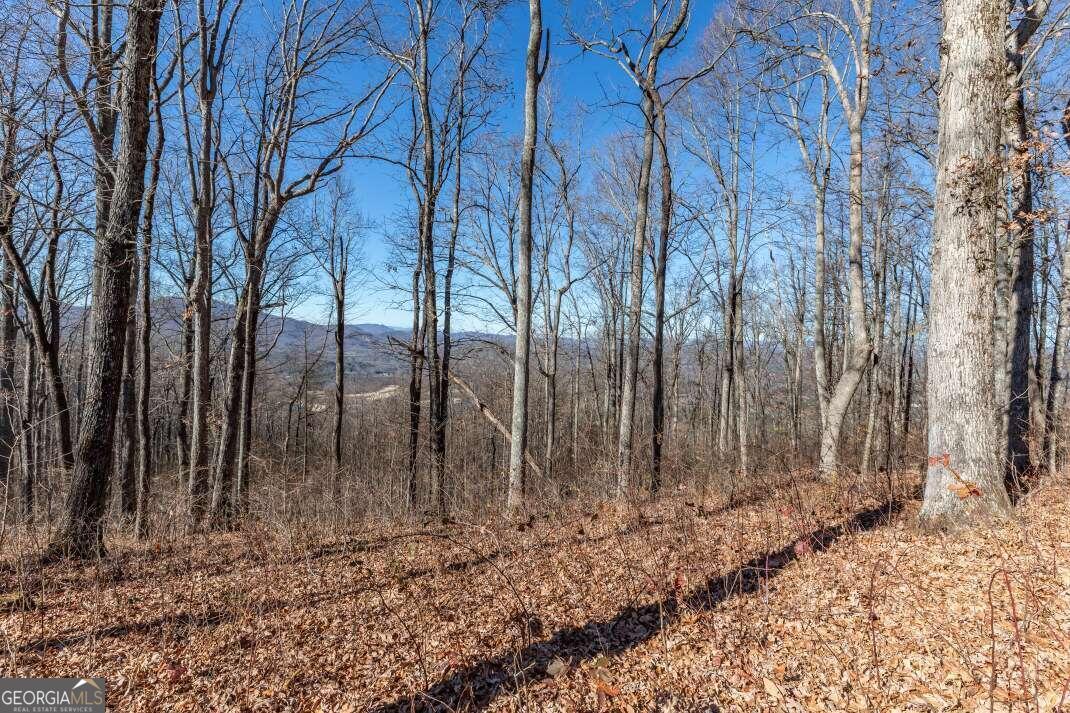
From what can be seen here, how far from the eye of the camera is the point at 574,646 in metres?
3.17

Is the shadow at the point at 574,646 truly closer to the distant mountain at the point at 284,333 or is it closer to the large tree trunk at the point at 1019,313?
the large tree trunk at the point at 1019,313

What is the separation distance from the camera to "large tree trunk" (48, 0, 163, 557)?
4.61 metres

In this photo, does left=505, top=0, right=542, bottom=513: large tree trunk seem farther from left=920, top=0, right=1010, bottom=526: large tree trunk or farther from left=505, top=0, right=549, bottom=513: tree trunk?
left=920, top=0, right=1010, bottom=526: large tree trunk

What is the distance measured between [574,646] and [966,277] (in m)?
4.38

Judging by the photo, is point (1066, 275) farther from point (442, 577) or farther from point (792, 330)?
point (792, 330)

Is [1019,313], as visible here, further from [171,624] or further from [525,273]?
[171,624]

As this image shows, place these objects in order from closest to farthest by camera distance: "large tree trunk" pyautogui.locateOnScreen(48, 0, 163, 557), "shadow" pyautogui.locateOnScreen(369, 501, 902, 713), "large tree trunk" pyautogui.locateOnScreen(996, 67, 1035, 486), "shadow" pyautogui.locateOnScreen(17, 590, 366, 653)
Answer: "shadow" pyautogui.locateOnScreen(369, 501, 902, 713) < "shadow" pyautogui.locateOnScreen(17, 590, 366, 653) < "large tree trunk" pyautogui.locateOnScreen(48, 0, 163, 557) < "large tree trunk" pyautogui.locateOnScreen(996, 67, 1035, 486)

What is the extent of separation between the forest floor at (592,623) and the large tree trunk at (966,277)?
0.42m

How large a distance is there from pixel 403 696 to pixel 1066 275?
34.8ft

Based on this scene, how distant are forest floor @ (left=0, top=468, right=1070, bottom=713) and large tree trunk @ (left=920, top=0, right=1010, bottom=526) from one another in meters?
0.42

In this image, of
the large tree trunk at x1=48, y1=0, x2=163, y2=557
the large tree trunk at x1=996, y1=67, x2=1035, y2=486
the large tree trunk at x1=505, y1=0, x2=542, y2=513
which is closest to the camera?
the large tree trunk at x1=48, y1=0, x2=163, y2=557

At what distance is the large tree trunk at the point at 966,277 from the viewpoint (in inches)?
153

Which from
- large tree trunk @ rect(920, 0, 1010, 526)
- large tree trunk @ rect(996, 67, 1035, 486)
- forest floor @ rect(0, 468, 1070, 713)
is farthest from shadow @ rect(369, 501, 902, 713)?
large tree trunk @ rect(996, 67, 1035, 486)

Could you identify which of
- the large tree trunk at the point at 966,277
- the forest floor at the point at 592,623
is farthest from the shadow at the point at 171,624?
the large tree trunk at the point at 966,277
